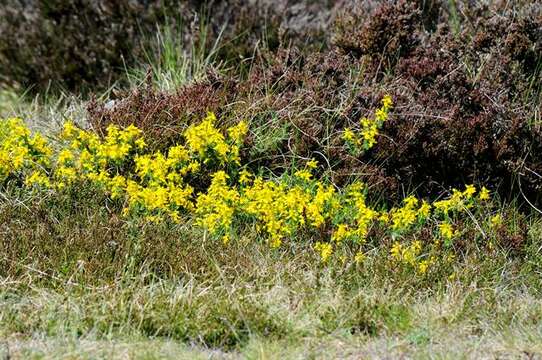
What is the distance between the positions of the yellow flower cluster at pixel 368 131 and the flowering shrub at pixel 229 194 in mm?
26

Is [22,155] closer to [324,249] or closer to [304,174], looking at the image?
[304,174]

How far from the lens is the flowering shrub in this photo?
17.7 ft

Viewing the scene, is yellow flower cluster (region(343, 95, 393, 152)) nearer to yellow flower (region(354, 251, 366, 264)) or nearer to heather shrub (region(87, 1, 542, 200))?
heather shrub (region(87, 1, 542, 200))

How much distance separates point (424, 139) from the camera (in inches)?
241

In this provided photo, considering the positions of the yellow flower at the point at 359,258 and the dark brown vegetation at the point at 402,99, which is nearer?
the yellow flower at the point at 359,258

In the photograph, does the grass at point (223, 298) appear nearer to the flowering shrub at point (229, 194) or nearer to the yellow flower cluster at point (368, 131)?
the flowering shrub at point (229, 194)

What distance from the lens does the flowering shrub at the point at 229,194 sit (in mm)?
5391

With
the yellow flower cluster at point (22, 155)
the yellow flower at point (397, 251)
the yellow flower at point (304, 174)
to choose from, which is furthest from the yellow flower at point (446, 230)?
the yellow flower cluster at point (22, 155)

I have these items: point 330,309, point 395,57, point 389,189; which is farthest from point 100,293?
point 395,57

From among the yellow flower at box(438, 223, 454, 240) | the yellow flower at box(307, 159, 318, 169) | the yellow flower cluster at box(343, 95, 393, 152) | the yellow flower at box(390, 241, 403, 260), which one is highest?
the yellow flower cluster at box(343, 95, 393, 152)

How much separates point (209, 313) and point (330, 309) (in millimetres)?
594

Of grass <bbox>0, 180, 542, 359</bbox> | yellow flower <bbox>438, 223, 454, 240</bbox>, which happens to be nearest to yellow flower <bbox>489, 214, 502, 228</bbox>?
grass <bbox>0, 180, 542, 359</bbox>

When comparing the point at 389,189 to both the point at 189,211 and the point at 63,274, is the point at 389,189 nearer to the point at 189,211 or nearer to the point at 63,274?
the point at 189,211

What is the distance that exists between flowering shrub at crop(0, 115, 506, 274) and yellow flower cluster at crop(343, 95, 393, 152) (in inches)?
1.0
